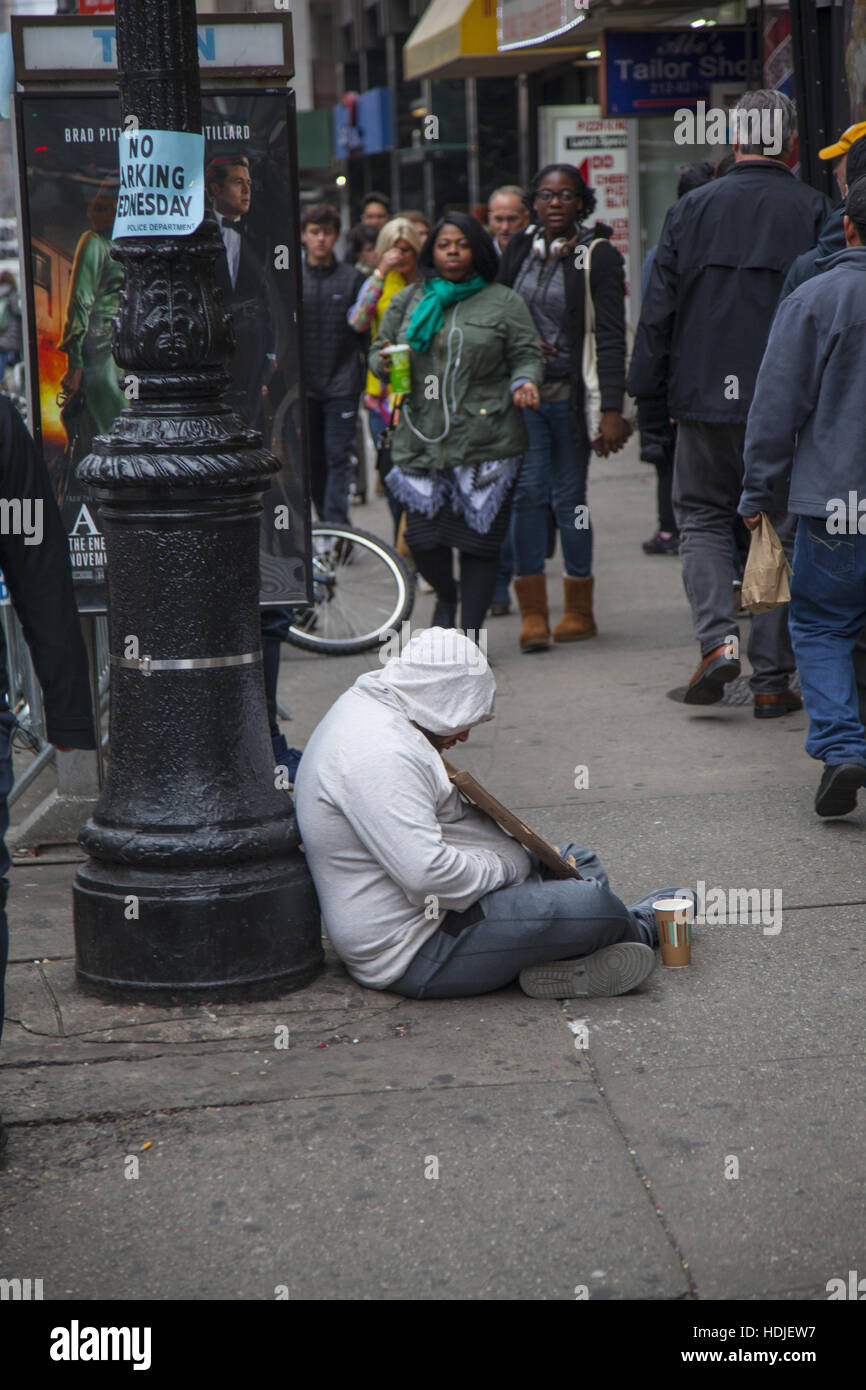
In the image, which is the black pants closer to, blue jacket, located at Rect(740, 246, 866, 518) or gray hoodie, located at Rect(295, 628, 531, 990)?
blue jacket, located at Rect(740, 246, 866, 518)

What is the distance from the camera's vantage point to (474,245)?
7453mm

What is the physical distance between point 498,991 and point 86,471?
1633mm

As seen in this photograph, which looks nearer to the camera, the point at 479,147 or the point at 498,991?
the point at 498,991

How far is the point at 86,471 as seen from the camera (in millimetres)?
4250

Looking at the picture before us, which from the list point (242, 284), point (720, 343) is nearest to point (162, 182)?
point (242, 284)

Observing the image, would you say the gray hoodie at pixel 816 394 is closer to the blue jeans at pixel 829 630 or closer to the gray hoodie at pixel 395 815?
the blue jeans at pixel 829 630

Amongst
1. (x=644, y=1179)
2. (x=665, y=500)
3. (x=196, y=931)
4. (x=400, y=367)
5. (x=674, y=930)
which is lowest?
(x=644, y=1179)

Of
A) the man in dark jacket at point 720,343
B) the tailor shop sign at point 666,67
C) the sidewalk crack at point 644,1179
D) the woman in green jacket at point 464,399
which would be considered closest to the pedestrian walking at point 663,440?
the man in dark jacket at point 720,343

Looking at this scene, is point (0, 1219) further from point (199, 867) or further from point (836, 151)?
point (836, 151)

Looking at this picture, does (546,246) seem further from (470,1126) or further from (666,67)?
(470,1126)

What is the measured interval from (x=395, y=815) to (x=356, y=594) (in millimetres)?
4631

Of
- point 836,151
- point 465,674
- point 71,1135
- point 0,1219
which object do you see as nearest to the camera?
point 0,1219
